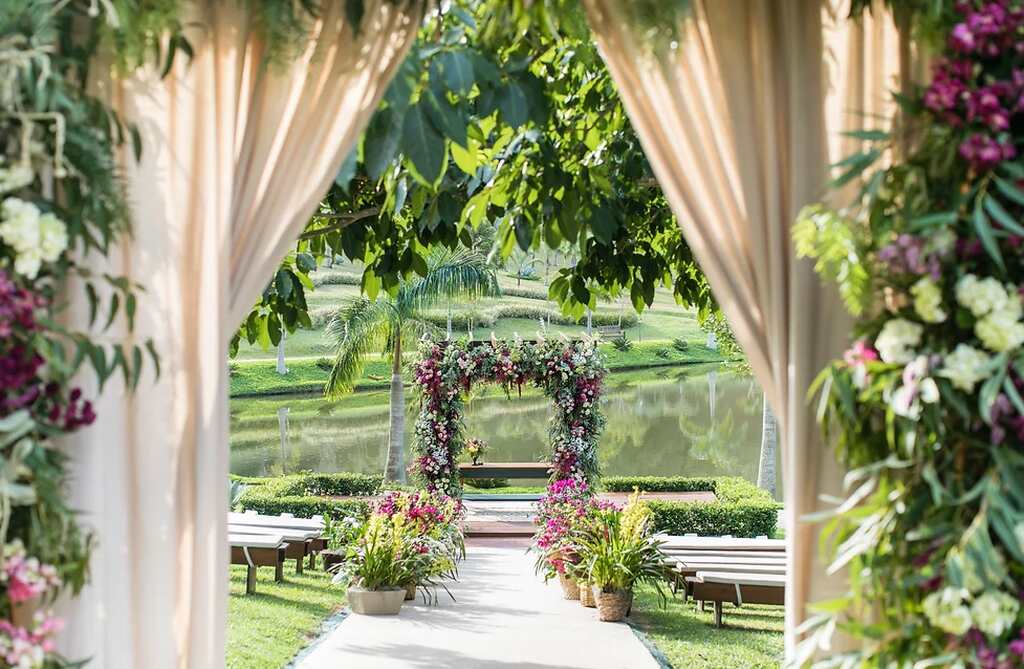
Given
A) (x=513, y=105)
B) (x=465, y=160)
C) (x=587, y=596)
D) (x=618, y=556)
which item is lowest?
(x=587, y=596)

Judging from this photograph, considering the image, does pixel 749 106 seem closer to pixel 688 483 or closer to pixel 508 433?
pixel 688 483

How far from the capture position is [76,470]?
88.0 inches

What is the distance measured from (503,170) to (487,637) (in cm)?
349

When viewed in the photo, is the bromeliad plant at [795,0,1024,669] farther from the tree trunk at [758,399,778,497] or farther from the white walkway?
the tree trunk at [758,399,778,497]

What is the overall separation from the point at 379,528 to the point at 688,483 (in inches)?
342

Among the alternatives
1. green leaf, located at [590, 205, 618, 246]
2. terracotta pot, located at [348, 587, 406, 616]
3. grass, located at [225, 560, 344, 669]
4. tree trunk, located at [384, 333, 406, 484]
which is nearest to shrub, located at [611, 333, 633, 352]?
tree trunk, located at [384, 333, 406, 484]

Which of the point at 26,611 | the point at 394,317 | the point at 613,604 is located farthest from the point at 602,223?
the point at 394,317

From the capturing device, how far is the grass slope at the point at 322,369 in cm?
3425

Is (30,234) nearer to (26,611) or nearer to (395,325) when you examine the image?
(26,611)

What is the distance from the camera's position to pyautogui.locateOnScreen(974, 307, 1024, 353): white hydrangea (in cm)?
195

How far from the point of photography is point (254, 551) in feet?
25.6

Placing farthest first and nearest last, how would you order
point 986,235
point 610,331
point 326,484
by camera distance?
point 610,331 → point 326,484 → point 986,235

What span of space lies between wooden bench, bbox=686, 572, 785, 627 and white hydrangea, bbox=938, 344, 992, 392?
4.64 metres

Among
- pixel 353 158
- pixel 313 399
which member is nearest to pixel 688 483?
pixel 353 158
